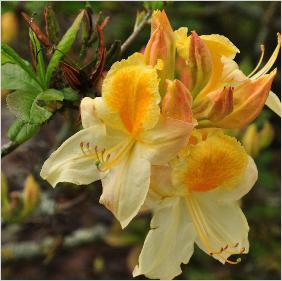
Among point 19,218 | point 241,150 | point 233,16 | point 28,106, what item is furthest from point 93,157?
point 233,16

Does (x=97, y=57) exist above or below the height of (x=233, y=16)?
above

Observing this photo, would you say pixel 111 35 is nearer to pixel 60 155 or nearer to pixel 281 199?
pixel 281 199

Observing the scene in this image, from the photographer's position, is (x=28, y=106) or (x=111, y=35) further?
(x=111, y=35)

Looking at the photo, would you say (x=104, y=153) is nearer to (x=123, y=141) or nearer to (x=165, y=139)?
(x=123, y=141)

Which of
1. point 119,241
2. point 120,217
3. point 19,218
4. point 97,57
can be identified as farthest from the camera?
point 119,241

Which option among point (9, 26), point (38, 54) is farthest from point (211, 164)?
point (9, 26)

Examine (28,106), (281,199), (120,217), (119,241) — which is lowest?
(119,241)

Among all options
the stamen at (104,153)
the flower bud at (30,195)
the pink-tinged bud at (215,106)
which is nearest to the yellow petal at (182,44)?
the pink-tinged bud at (215,106)
